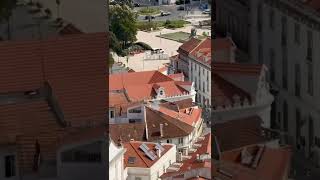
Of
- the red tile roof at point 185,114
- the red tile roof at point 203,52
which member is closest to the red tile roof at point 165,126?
the red tile roof at point 185,114

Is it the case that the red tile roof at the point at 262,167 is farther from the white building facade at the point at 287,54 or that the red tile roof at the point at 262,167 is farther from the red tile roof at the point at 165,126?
the red tile roof at the point at 165,126

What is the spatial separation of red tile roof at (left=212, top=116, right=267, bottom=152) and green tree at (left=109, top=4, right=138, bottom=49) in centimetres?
30

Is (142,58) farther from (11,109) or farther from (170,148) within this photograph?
(11,109)

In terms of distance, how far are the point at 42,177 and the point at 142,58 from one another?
36cm

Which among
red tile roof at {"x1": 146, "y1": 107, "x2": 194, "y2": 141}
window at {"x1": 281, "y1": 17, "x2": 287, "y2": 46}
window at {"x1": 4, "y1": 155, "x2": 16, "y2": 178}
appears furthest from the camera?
window at {"x1": 281, "y1": 17, "x2": 287, "y2": 46}

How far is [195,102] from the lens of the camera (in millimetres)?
1288

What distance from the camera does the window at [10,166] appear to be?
52.0 inches

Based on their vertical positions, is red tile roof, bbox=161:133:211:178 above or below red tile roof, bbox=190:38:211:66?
below

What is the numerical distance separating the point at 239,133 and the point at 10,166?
0.56m

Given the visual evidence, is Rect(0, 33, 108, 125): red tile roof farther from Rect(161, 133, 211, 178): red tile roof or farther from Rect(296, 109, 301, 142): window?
Rect(296, 109, 301, 142): window

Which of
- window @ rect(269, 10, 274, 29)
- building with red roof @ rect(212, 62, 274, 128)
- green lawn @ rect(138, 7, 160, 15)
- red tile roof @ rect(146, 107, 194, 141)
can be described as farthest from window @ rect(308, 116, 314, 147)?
green lawn @ rect(138, 7, 160, 15)

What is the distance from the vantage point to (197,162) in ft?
4.10

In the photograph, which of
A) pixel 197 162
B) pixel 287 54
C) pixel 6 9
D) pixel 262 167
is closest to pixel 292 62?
pixel 287 54

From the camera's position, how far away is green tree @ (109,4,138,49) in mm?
1293
